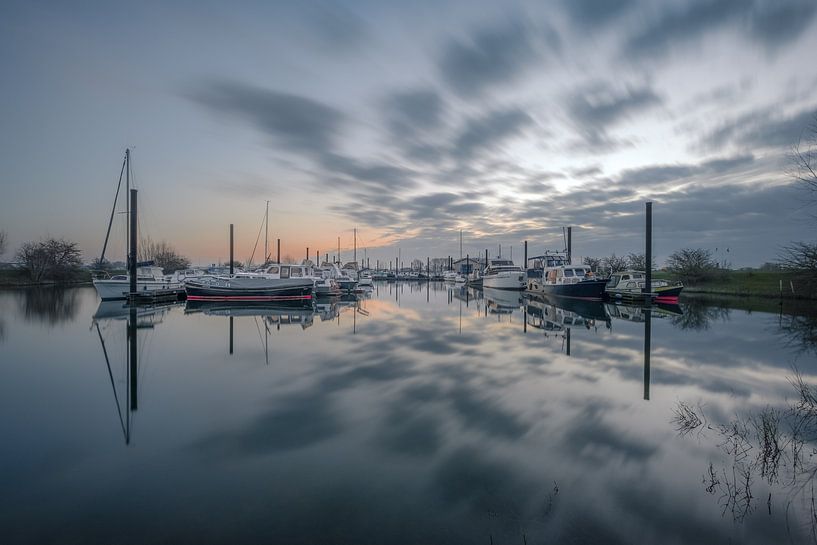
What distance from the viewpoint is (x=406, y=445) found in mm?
6492

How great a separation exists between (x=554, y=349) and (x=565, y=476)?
9.72 metres

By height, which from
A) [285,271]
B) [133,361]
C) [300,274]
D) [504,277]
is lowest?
[133,361]

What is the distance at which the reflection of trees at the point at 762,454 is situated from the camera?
198 inches

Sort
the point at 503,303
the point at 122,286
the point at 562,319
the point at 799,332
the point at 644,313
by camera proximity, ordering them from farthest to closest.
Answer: the point at 503,303
the point at 122,286
the point at 644,313
the point at 562,319
the point at 799,332

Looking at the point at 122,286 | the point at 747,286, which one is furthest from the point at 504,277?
the point at 122,286

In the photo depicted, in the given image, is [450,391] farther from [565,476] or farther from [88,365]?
[88,365]

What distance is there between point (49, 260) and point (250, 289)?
54.3m

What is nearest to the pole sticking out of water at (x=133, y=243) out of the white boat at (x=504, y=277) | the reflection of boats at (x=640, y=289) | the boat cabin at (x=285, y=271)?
the boat cabin at (x=285, y=271)

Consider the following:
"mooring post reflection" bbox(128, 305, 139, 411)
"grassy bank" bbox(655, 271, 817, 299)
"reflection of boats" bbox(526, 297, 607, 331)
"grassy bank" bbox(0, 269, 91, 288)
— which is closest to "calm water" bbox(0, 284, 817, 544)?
"mooring post reflection" bbox(128, 305, 139, 411)

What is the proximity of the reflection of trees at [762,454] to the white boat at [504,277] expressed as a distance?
46968 mm

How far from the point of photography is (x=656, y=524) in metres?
4.47

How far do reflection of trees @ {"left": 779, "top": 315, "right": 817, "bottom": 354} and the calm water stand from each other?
109 centimetres

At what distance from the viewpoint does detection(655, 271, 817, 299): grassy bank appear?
37.3m

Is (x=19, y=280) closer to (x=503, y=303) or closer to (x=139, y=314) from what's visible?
(x=139, y=314)
